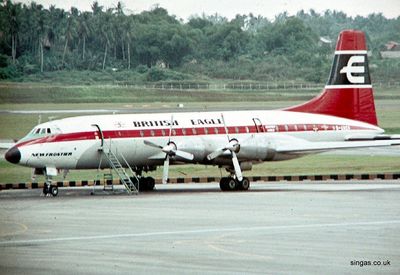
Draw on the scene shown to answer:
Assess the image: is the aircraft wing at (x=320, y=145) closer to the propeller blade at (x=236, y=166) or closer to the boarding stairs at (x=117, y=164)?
the propeller blade at (x=236, y=166)

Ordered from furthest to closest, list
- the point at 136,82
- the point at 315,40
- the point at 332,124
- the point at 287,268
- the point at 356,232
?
the point at 315,40, the point at 136,82, the point at 332,124, the point at 356,232, the point at 287,268

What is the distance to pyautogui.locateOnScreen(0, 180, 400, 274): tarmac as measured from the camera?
Answer: 18.9 metres

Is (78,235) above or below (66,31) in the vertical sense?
below

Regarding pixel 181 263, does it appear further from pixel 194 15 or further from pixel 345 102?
pixel 194 15

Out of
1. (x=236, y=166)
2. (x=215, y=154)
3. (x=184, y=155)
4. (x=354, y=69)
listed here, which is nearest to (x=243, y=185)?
(x=236, y=166)

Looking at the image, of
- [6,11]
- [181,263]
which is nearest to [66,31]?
[6,11]

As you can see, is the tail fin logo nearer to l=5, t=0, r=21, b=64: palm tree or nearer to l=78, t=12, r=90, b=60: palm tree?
l=5, t=0, r=21, b=64: palm tree

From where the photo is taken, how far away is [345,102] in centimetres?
4291

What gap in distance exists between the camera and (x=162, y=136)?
124 feet

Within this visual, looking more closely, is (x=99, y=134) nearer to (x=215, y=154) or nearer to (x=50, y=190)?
(x=50, y=190)

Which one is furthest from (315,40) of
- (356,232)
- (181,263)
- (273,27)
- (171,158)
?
(181,263)

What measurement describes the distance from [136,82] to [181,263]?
1599 inches

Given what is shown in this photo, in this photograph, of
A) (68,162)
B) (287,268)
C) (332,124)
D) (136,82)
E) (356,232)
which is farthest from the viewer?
(136,82)

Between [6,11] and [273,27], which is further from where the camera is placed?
[273,27]
